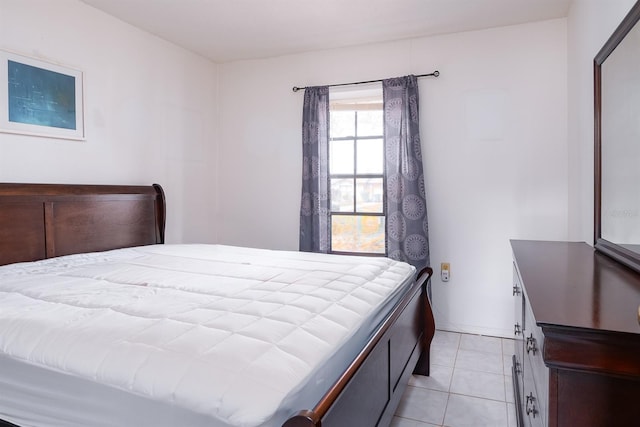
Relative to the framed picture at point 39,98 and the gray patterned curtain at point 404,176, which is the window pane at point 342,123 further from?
the framed picture at point 39,98

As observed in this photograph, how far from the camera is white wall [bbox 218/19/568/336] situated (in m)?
3.15

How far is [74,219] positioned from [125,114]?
3.20 ft

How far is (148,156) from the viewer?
133 inches

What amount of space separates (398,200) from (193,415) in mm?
2721

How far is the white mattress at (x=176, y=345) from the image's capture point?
1.00 m

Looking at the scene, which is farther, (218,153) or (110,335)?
(218,153)

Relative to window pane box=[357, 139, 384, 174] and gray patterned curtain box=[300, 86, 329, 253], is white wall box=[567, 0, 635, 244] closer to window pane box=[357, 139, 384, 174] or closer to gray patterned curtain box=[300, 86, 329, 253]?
window pane box=[357, 139, 384, 174]

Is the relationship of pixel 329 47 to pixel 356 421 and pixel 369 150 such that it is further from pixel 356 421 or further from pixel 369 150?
pixel 356 421

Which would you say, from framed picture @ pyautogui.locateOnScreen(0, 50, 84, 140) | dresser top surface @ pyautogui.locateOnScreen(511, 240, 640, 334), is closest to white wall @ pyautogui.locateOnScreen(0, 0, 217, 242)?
framed picture @ pyautogui.locateOnScreen(0, 50, 84, 140)

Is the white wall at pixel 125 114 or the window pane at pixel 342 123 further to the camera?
the window pane at pixel 342 123

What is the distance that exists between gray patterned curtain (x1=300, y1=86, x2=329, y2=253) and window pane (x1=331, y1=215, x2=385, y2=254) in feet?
0.51

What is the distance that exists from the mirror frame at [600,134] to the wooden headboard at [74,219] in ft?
9.91

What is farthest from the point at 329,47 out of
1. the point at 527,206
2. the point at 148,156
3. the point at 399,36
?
the point at 527,206

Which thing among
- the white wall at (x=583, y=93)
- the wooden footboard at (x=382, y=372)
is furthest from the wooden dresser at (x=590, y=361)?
the white wall at (x=583, y=93)
